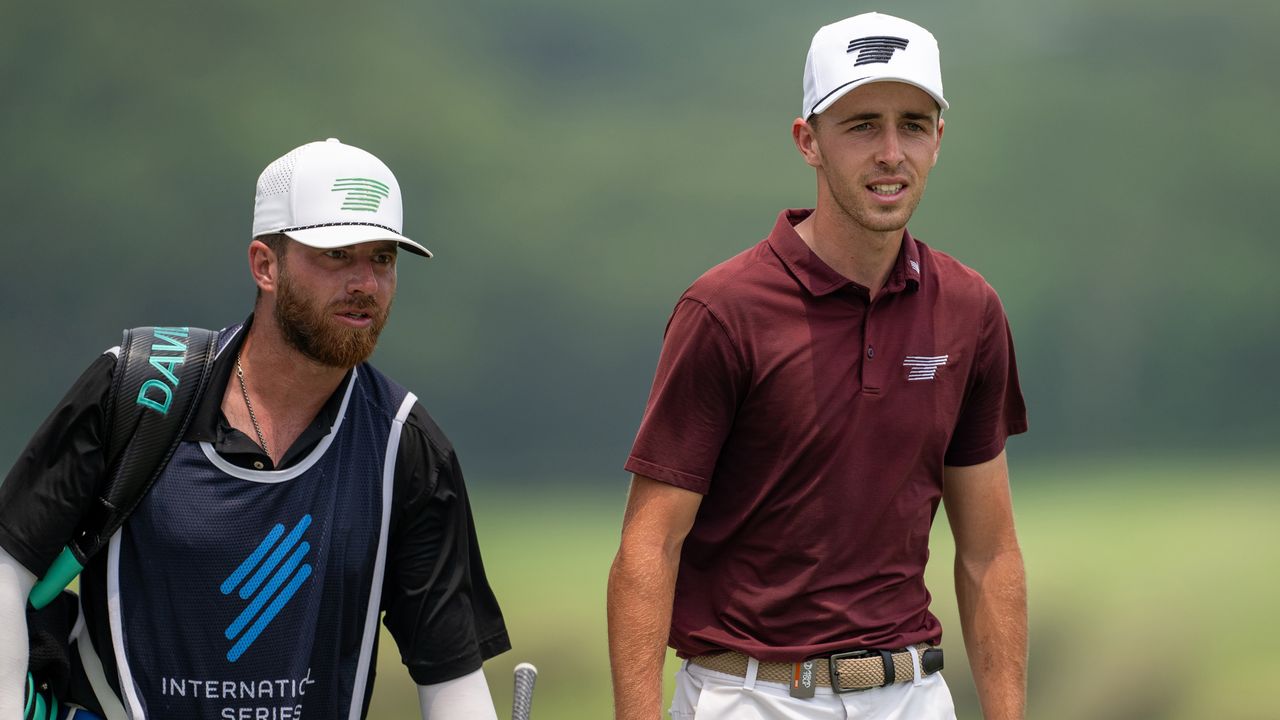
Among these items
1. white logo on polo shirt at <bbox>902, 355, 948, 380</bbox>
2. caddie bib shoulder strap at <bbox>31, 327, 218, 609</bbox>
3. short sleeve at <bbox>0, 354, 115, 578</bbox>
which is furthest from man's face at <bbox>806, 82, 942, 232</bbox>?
short sleeve at <bbox>0, 354, 115, 578</bbox>

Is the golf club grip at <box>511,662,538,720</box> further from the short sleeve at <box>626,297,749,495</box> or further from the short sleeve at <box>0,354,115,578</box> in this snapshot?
the short sleeve at <box>0,354,115,578</box>

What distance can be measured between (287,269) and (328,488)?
15.4 inches

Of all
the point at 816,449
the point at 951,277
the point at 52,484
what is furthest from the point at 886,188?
the point at 52,484

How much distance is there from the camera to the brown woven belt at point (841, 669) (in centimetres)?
280

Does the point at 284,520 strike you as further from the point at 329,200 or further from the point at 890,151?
the point at 890,151

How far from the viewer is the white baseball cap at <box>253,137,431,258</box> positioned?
2723mm

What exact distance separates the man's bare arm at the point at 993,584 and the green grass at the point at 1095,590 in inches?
86.9

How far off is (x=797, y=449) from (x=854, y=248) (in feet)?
1.29

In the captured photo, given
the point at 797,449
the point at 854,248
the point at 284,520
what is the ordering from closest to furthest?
the point at 284,520 → the point at 797,449 → the point at 854,248

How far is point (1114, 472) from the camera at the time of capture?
18.2 ft

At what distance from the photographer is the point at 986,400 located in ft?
9.93

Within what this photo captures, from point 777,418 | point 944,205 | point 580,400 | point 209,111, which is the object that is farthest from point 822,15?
point 777,418

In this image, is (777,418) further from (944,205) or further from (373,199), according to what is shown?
(944,205)

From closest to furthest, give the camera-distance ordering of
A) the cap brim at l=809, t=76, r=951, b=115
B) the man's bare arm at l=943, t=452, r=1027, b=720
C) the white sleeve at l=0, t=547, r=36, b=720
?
the white sleeve at l=0, t=547, r=36, b=720
the cap brim at l=809, t=76, r=951, b=115
the man's bare arm at l=943, t=452, r=1027, b=720
